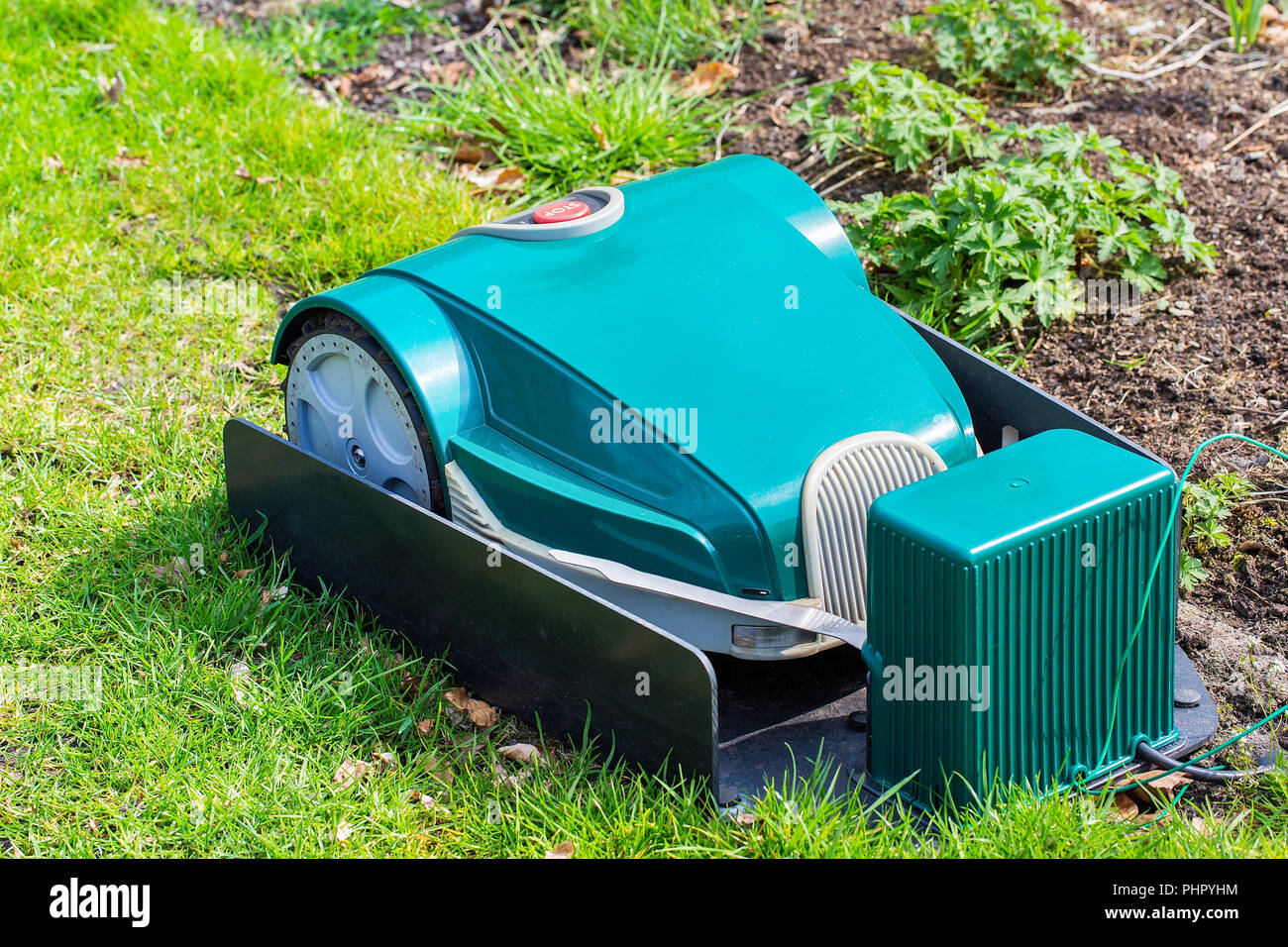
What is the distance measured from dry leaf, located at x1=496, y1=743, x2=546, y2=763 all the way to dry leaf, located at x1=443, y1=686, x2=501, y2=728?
0.33 ft

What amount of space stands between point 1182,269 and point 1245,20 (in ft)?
4.60

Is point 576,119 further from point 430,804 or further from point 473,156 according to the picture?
point 430,804

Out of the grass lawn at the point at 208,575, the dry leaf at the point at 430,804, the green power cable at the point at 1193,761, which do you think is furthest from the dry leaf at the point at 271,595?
the green power cable at the point at 1193,761

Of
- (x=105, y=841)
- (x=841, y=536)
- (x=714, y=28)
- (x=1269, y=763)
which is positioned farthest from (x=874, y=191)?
(x=105, y=841)

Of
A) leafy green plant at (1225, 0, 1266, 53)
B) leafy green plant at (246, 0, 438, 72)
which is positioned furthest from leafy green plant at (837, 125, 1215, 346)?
leafy green plant at (246, 0, 438, 72)

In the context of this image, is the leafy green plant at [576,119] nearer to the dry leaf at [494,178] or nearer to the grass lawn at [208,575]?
the dry leaf at [494,178]

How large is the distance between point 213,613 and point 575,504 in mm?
945

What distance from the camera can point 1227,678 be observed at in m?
3.03

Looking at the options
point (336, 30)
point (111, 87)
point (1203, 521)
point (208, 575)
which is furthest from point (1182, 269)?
point (111, 87)

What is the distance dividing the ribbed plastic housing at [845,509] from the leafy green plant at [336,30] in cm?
377

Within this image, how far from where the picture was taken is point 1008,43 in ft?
16.9

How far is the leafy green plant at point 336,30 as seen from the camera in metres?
5.86

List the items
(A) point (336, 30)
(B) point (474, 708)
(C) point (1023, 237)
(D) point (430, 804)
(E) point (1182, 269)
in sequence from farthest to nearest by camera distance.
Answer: (A) point (336, 30)
(E) point (1182, 269)
(C) point (1023, 237)
(B) point (474, 708)
(D) point (430, 804)

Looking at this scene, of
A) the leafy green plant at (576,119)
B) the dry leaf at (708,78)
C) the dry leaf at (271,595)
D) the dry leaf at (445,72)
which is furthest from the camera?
the dry leaf at (445,72)
